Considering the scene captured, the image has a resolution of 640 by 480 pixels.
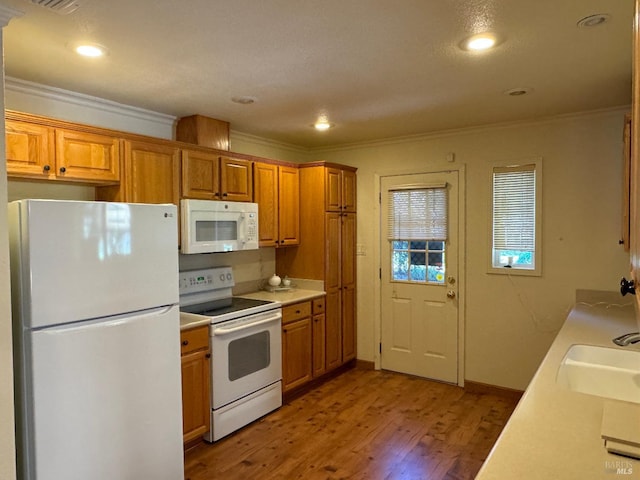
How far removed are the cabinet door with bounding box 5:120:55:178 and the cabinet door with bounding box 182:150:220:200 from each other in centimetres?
90

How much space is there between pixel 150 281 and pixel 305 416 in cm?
190

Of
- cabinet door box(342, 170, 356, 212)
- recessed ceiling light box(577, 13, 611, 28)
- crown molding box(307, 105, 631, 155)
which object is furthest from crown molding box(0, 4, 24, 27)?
crown molding box(307, 105, 631, 155)

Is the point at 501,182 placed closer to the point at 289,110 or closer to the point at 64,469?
the point at 289,110

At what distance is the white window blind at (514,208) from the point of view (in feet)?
12.3

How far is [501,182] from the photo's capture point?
3867mm

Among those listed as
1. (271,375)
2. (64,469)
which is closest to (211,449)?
(271,375)

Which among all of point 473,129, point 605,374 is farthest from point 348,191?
point 605,374

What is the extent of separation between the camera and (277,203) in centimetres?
406

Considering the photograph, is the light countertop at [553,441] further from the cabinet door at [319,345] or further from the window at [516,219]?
the cabinet door at [319,345]

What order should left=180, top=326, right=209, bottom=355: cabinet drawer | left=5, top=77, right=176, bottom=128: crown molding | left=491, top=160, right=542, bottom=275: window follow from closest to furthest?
1. left=5, top=77, right=176, bottom=128: crown molding
2. left=180, top=326, right=209, bottom=355: cabinet drawer
3. left=491, top=160, right=542, bottom=275: window

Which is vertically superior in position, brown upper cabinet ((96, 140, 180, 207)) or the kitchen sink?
brown upper cabinet ((96, 140, 180, 207))

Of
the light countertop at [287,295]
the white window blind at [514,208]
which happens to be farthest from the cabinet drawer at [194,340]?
the white window blind at [514,208]

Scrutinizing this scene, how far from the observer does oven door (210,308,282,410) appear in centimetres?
311

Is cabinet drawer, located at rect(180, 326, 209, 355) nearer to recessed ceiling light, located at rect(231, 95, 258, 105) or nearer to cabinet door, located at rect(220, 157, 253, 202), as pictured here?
cabinet door, located at rect(220, 157, 253, 202)
